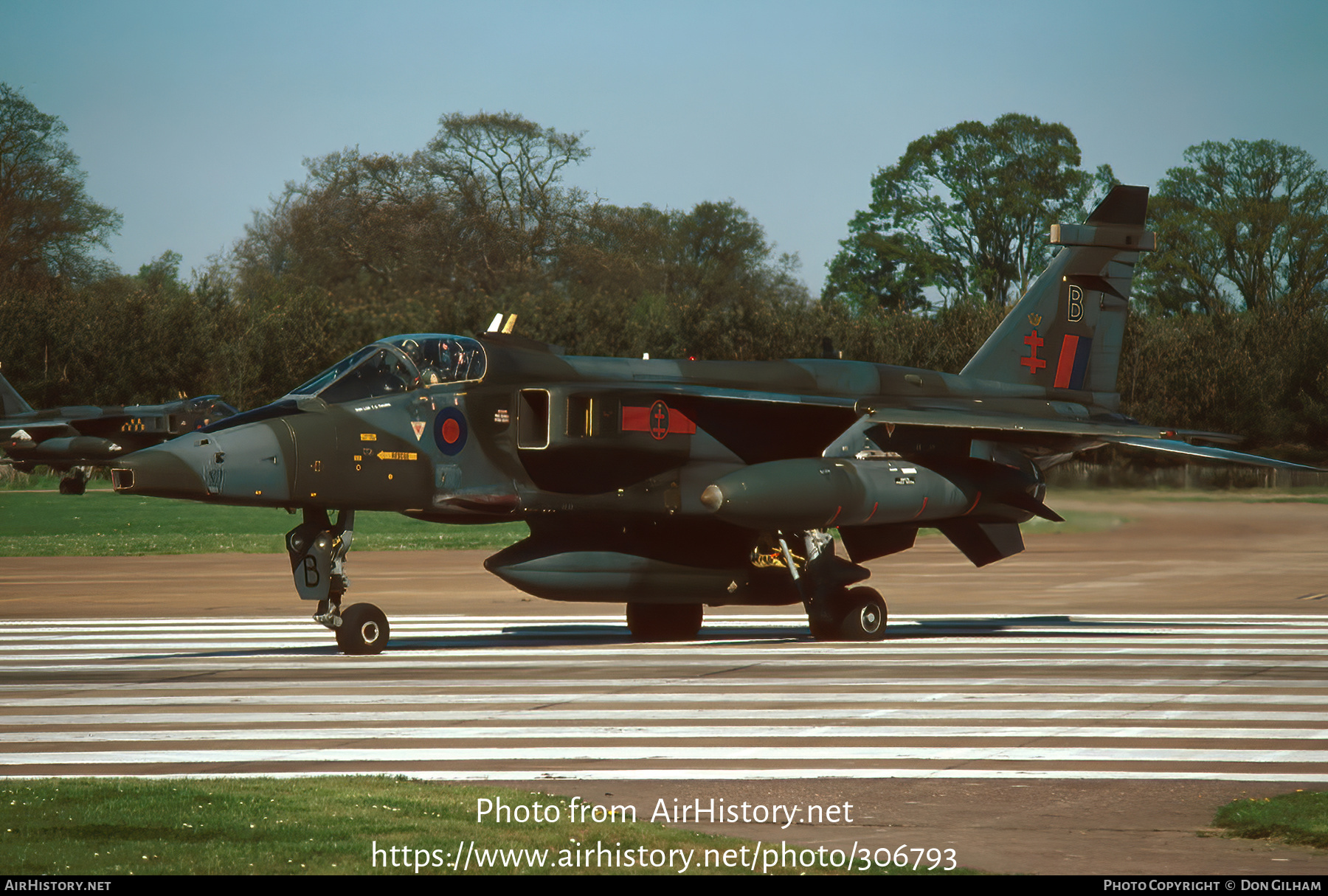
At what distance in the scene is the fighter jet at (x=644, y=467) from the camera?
14.6m

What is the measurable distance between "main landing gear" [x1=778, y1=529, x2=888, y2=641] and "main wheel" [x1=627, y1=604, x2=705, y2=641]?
57.8 inches

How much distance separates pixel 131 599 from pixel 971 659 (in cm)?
1408

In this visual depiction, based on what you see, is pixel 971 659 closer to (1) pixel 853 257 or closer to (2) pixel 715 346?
(2) pixel 715 346

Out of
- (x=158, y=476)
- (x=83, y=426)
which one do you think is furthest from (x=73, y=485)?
(x=158, y=476)

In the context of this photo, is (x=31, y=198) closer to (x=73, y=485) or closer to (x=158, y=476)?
(x=73, y=485)

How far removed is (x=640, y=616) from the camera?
17.5 meters

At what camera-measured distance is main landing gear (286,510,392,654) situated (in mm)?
14547

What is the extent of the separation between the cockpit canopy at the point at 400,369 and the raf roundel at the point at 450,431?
0.36m

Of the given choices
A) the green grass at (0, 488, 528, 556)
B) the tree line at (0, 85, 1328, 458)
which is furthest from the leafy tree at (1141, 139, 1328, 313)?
the green grass at (0, 488, 528, 556)

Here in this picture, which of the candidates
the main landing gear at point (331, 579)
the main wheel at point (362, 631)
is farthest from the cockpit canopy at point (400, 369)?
the main wheel at point (362, 631)

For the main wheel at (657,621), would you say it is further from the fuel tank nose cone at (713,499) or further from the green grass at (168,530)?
the green grass at (168,530)

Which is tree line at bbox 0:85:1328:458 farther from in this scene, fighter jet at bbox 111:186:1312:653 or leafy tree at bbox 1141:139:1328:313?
fighter jet at bbox 111:186:1312:653

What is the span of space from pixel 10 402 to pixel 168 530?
40.8ft
